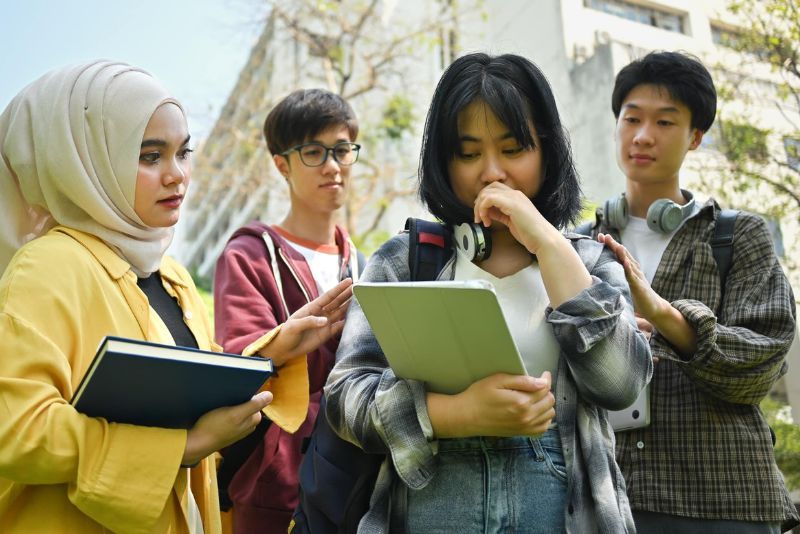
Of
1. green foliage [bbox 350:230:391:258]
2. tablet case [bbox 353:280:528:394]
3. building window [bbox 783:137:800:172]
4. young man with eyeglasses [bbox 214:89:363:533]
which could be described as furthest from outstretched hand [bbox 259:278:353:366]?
green foliage [bbox 350:230:391:258]

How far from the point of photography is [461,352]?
1.74 m

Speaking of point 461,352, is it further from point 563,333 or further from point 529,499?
point 529,499

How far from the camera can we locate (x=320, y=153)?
3521 millimetres

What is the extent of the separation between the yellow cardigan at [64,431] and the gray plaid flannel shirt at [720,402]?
1618 mm

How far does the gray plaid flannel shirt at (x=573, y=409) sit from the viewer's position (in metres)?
1.81

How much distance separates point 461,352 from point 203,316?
1.15m

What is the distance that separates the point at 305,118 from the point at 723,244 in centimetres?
189

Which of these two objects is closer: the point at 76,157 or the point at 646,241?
the point at 76,157

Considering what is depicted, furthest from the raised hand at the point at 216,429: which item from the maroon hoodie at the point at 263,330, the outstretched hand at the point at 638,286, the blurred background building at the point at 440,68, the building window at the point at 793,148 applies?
the blurred background building at the point at 440,68

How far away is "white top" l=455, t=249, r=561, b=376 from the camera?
1.97 meters

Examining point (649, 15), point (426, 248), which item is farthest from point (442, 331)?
point (649, 15)

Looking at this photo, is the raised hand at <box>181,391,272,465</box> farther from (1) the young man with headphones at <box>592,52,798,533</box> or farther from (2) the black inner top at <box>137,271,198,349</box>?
(1) the young man with headphones at <box>592,52,798,533</box>

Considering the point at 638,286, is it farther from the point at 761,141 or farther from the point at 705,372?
the point at 761,141

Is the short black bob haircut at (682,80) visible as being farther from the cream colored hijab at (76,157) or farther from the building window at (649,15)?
the building window at (649,15)
